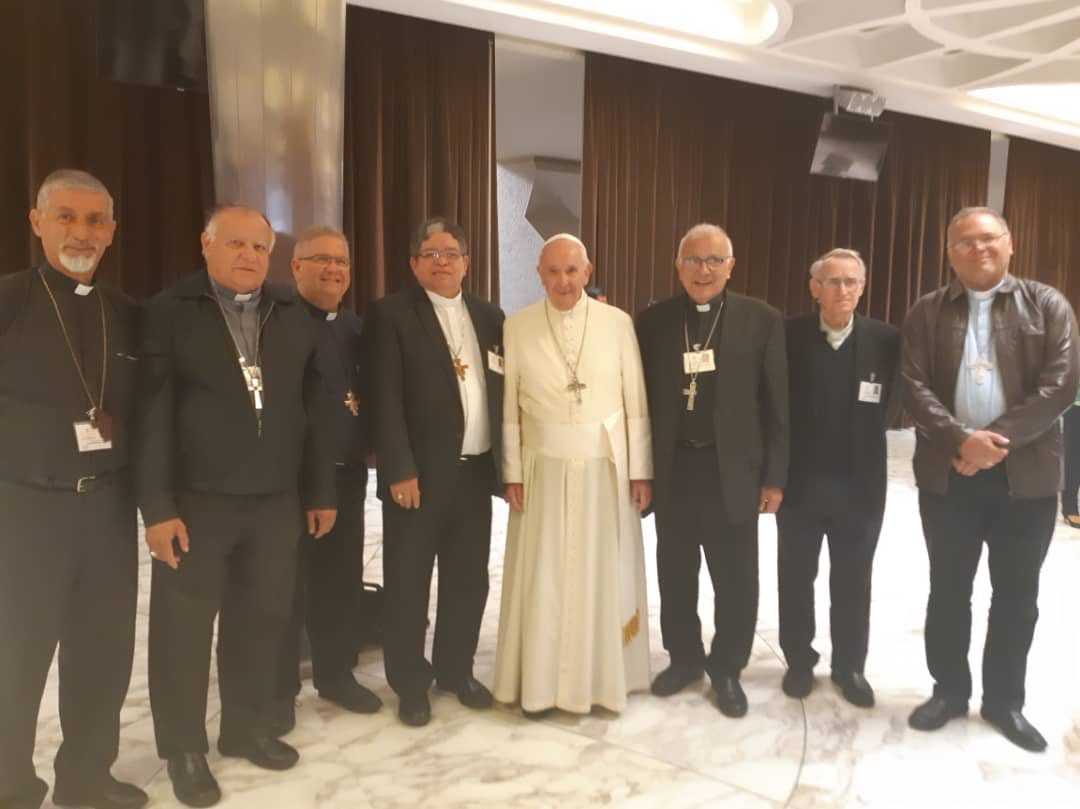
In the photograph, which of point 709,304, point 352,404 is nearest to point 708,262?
point 709,304

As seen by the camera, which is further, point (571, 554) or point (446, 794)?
point (571, 554)

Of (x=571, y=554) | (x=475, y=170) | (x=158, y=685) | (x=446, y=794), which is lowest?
(x=446, y=794)

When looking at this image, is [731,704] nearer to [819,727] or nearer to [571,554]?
[819,727]

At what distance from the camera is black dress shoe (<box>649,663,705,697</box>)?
2.93 metres

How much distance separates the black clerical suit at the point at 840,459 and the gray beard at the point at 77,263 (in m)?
2.17

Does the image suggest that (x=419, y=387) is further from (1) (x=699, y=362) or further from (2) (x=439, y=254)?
→ (1) (x=699, y=362)

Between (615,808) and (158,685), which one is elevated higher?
(158,685)

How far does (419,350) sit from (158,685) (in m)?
1.22

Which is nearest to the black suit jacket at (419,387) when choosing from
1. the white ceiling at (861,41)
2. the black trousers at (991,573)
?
the black trousers at (991,573)

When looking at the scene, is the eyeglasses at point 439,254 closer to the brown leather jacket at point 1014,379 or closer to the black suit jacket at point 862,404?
the black suit jacket at point 862,404

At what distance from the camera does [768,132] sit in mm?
7961

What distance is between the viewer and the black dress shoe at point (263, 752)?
95.9 inches

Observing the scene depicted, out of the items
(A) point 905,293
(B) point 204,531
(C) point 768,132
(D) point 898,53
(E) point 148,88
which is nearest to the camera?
(B) point 204,531

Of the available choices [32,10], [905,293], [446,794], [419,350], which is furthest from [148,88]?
[905,293]
